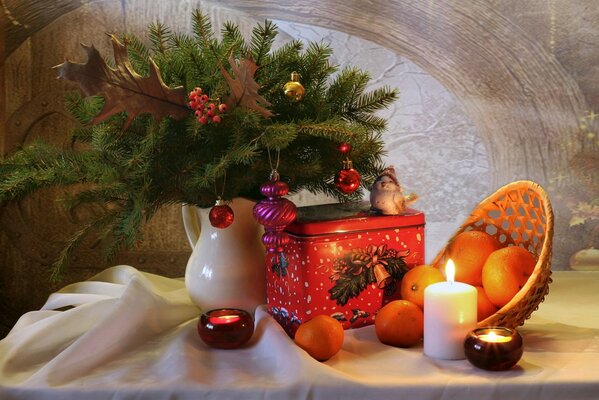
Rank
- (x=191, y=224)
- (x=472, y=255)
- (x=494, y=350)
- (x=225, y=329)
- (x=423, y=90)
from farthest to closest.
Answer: (x=423, y=90) < (x=191, y=224) < (x=472, y=255) < (x=225, y=329) < (x=494, y=350)

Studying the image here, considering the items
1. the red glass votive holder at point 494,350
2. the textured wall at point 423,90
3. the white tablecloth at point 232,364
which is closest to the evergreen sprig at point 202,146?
the white tablecloth at point 232,364

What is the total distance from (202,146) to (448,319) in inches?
17.0

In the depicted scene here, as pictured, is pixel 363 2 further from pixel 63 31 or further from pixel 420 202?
pixel 63 31

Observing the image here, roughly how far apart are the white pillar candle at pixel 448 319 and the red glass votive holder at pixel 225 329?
0.25 metres

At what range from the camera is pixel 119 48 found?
956 millimetres

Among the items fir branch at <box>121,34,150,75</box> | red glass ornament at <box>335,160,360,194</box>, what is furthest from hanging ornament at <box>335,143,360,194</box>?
fir branch at <box>121,34,150,75</box>

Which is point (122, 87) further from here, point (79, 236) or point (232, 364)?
point (232, 364)

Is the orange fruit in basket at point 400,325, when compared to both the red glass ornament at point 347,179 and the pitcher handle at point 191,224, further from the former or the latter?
the pitcher handle at point 191,224

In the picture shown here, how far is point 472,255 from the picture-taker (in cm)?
108

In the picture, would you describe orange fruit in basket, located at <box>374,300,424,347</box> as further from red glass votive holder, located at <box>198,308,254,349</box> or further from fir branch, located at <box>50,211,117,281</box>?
fir branch, located at <box>50,211,117,281</box>

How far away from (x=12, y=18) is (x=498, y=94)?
3.48 ft

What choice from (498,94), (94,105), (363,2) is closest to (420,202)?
(498,94)

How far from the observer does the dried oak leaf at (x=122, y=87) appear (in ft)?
3.05

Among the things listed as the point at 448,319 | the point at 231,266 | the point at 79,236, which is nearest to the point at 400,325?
the point at 448,319
